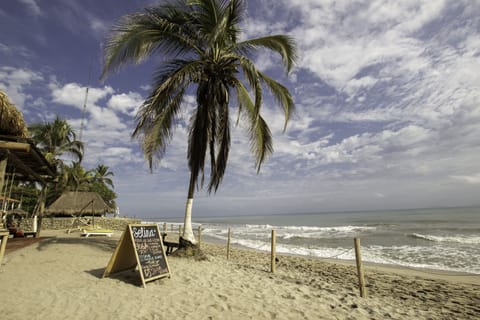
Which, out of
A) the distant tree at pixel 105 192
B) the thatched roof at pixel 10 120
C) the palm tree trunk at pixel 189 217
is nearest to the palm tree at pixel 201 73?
the palm tree trunk at pixel 189 217

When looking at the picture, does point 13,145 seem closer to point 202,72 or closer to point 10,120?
point 10,120

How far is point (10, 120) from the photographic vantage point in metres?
5.44

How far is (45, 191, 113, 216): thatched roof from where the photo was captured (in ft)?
67.8

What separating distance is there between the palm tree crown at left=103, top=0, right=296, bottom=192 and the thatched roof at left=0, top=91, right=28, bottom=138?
2252 millimetres

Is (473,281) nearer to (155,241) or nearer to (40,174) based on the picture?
(155,241)

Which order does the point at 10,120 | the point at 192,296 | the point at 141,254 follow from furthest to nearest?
the point at 10,120 < the point at 141,254 < the point at 192,296

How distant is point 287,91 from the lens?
24.8 ft

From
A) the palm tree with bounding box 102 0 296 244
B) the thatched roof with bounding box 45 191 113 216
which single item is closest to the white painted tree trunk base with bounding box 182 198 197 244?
the palm tree with bounding box 102 0 296 244

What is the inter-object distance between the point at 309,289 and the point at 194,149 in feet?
14.8

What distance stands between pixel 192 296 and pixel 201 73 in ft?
18.8

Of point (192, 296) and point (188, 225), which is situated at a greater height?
point (188, 225)

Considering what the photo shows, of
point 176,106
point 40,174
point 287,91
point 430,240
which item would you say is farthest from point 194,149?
point 430,240

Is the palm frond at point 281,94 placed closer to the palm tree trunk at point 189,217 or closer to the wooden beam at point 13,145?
the palm tree trunk at point 189,217

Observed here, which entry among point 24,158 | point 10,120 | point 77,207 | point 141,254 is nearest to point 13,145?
point 10,120
